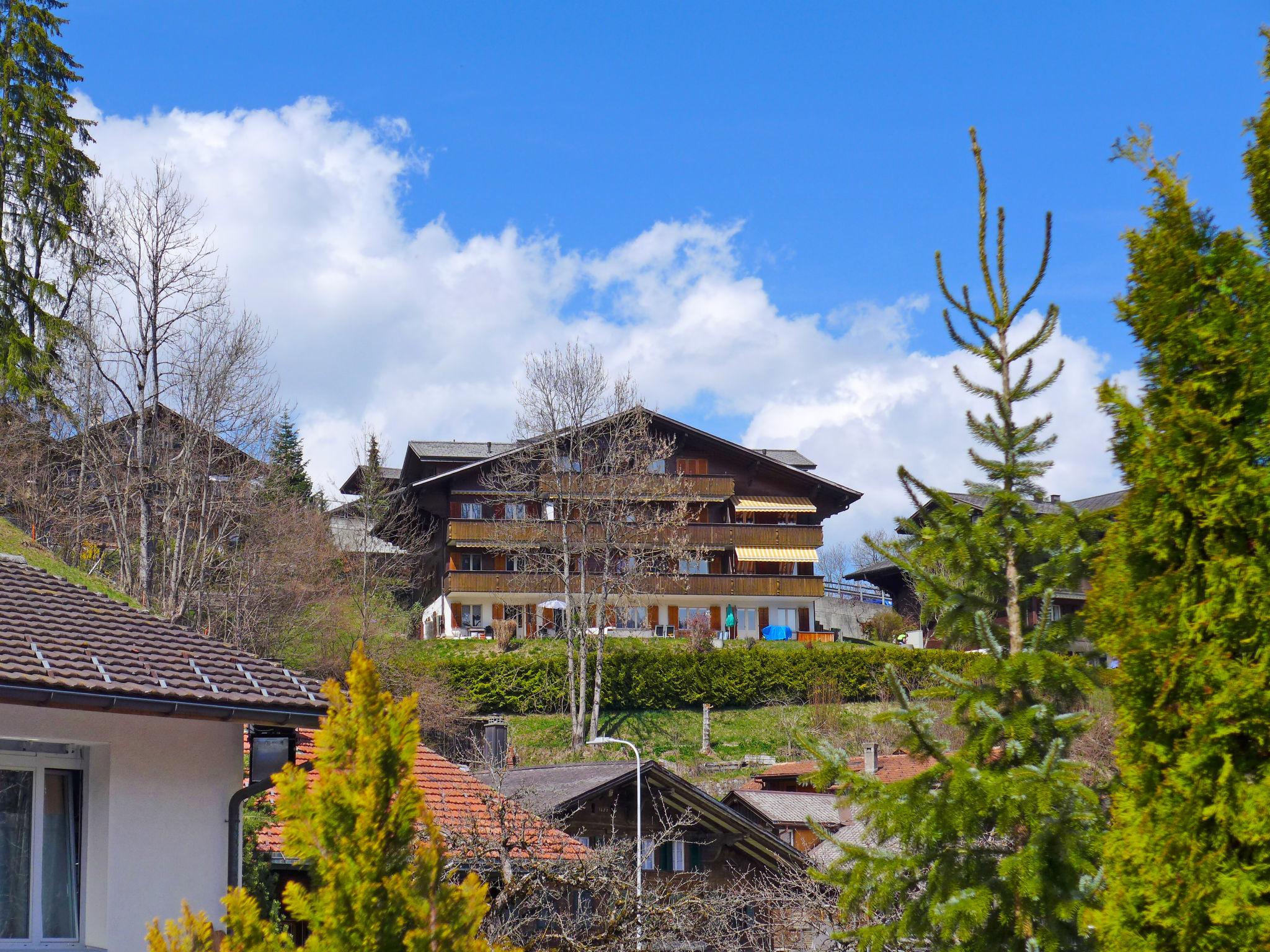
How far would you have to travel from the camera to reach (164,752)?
10711 millimetres

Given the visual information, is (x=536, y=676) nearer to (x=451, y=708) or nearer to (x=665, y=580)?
(x=451, y=708)

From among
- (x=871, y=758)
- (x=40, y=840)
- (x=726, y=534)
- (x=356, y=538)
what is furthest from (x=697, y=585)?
(x=40, y=840)

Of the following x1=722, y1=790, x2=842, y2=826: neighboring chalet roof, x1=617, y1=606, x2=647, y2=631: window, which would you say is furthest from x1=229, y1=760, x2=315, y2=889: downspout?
x1=617, y1=606, x2=647, y2=631: window

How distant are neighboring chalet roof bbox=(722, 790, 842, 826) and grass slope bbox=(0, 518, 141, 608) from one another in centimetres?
1986

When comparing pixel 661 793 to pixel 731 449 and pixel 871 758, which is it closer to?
pixel 871 758

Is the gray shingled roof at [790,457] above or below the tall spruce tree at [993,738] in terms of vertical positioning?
above

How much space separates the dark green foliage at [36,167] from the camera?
36812mm

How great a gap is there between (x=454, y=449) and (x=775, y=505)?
646 inches

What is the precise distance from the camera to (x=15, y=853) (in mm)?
9883

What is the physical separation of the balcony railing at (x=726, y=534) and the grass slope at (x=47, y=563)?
128 ft

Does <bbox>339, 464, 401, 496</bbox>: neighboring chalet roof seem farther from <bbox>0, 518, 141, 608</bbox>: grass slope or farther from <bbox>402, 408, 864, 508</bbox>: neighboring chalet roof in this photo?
<bbox>0, 518, 141, 608</bbox>: grass slope

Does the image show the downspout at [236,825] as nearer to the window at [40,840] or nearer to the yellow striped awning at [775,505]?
the window at [40,840]

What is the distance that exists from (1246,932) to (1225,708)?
922 millimetres

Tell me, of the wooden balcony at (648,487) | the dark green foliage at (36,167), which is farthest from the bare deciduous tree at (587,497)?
the dark green foliage at (36,167)
